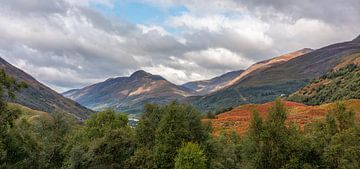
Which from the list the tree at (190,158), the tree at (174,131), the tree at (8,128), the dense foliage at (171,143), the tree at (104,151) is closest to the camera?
the tree at (8,128)

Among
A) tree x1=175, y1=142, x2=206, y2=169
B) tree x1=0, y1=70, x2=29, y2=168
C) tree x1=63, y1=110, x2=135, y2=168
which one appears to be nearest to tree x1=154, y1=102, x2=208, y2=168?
tree x1=175, y1=142, x2=206, y2=169

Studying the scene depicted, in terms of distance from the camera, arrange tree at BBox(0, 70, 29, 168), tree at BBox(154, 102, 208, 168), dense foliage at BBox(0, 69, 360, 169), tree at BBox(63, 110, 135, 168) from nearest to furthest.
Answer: tree at BBox(0, 70, 29, 168) < dense foliage at BBox(0, 69, 360, 169) < tree at BBox(154, 102, 208, 168) < tree at BBox(63, 110, 135, 168)

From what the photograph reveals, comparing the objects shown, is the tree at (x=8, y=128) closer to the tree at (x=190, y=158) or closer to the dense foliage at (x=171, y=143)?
the dense foliage at (x=171, y=143)

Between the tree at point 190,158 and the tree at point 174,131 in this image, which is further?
the tree at point 174,131

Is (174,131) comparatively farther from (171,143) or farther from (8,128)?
(8,128)

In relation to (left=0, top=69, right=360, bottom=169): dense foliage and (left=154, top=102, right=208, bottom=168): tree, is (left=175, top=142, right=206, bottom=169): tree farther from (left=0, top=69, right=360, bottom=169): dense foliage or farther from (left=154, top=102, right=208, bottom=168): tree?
(left=154, top=102, right=208, bottom=168): tree

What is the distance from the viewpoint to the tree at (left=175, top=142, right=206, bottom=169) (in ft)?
173

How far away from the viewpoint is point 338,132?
59375 millimetres

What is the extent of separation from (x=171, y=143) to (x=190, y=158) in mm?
6251

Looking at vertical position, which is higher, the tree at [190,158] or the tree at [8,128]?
the tree at [8,128]

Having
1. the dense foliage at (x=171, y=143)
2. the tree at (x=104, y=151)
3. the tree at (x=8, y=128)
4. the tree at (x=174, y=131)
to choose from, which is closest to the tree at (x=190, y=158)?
the dense foliage at (x=171, y=143)

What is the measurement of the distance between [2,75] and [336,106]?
165 ft

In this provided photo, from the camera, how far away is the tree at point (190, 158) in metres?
52.8

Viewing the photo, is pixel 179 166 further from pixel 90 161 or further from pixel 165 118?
pixel 90 161
